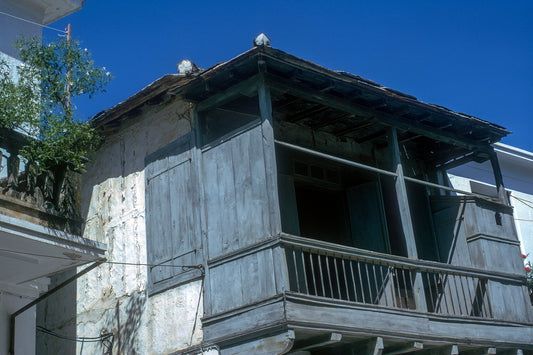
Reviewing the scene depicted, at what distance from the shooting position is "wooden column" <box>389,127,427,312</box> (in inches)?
396

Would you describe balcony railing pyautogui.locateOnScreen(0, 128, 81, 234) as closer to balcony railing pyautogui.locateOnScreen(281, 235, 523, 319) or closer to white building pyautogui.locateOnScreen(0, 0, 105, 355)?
white building pyautogui.locateOnScreen(0, 0, 105, 355)

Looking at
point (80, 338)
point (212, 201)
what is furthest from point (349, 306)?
point (80, 338)

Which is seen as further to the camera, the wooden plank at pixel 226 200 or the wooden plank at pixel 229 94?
the wooden plank at pixel 229 94

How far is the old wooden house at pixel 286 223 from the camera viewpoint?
30.1 feet

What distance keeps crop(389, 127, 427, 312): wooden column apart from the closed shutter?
9.18 feet

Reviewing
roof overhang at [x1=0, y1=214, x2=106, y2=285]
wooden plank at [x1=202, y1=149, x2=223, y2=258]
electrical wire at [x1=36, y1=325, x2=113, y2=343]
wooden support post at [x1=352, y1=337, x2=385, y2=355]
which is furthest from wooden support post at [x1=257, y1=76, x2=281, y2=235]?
electrical wire at [x1=36, y1=325, x2=113, y2=343]

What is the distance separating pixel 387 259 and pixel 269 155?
2116 millimetres

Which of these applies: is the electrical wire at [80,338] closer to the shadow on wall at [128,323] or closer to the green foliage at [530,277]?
the shadow on wall at [128,323]

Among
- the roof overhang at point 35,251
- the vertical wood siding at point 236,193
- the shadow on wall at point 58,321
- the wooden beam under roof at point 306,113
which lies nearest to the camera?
the roof overhang at point 35,251

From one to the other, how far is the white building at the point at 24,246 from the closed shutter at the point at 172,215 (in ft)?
4.02

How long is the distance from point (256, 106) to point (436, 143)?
359 cm

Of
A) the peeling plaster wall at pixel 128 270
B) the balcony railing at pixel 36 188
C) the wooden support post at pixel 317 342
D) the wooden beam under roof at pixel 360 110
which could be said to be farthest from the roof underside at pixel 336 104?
the wooden support post at pixel 317 342

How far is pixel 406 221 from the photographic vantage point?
10445mm

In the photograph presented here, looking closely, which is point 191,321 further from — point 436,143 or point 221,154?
point 436,143
